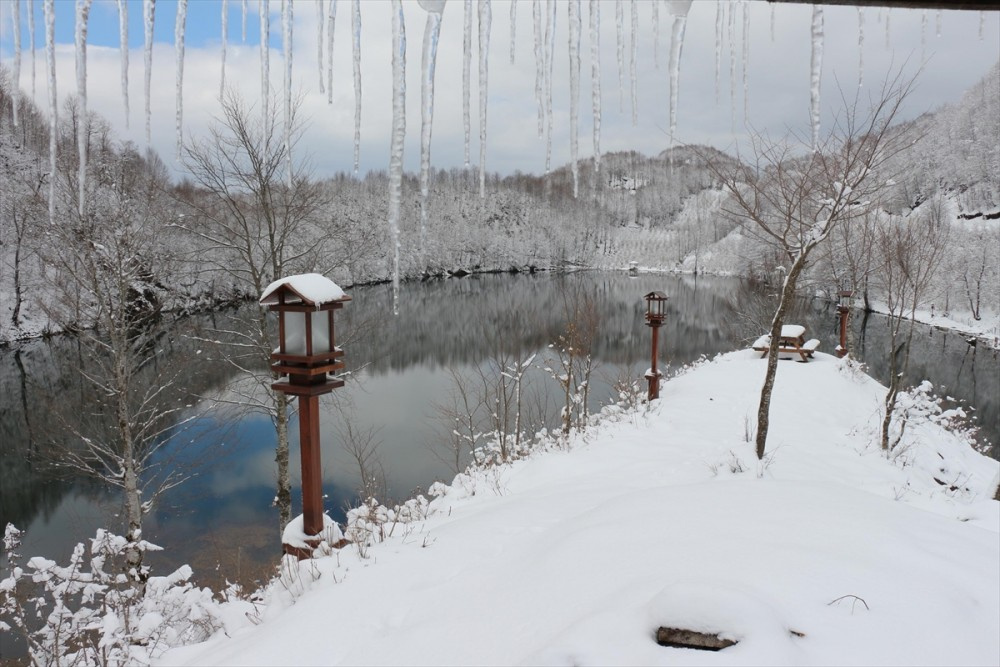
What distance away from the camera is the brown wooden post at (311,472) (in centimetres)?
420

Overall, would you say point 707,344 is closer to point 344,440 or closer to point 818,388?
point 818,388

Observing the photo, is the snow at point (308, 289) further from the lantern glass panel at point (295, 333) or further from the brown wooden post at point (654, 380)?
the brown wooden post at point (654, 380)

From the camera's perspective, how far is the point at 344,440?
14672 mm

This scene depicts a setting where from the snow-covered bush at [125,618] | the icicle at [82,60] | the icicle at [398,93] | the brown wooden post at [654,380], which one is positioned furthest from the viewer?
the brown wooden post at [654,380]

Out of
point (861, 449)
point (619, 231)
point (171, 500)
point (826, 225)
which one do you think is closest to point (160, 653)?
point (826, 225)

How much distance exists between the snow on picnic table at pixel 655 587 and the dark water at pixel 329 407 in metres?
3.20

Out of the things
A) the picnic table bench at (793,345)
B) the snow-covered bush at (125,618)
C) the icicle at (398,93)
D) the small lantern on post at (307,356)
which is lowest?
the snow-covered bush at (125,618)

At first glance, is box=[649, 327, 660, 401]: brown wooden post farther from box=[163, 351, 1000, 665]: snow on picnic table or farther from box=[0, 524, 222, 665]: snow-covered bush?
box=[0, 524, 222, 665]: snow-covered bush

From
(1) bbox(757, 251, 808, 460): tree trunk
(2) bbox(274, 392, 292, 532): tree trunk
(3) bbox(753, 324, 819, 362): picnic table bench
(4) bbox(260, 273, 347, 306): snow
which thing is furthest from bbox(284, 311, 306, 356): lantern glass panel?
(3) bbox(753, 324, 819, 362): picnic table bench

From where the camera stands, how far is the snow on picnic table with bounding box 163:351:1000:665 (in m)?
2.08

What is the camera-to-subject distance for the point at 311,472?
14.1 ft

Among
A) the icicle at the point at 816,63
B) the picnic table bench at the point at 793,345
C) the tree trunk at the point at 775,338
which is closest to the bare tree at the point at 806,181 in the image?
the tree trunk at the point at 775,338

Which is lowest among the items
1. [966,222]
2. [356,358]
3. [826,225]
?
[356,358]

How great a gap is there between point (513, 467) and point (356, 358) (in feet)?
50.0
